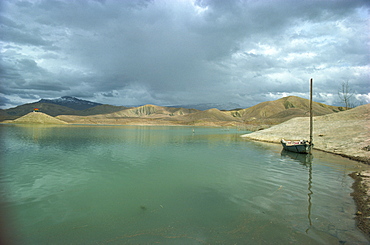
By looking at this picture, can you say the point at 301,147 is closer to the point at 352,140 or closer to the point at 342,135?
the point at 352,140

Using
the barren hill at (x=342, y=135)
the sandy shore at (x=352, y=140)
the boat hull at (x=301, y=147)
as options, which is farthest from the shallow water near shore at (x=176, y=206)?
the barren hill at (x=342, y=135)

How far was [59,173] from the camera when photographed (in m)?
14.5

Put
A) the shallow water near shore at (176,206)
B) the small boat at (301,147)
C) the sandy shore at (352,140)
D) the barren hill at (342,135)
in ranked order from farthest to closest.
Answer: the small boat at (301,147), the barren hill at (342,135), the sandy shore at (352,140), the shallow water near shore at (176,206)

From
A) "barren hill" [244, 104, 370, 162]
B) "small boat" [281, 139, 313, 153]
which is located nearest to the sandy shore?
"barren hill" [244, 104, 370, 162]

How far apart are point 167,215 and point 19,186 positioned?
351 inches

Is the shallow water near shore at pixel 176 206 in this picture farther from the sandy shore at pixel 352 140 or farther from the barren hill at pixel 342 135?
the barren hill at pixel 342 135

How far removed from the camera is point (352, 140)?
2470cm

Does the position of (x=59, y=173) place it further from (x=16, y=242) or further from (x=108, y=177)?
(x=16, y=242)

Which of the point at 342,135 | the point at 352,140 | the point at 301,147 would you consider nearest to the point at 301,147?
the point at 301,147

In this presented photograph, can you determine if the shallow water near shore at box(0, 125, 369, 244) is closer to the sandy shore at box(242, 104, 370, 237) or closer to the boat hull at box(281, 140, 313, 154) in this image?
the sandy shore at box(242, 104, 370, 237)

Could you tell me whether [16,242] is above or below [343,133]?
below

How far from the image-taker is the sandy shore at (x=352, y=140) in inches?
353

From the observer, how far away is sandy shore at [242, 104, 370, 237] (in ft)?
29.5

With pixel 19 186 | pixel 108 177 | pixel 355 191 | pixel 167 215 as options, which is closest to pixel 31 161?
pixel 19 186
